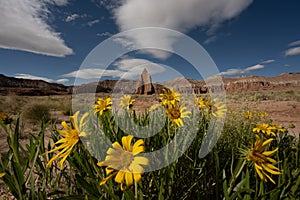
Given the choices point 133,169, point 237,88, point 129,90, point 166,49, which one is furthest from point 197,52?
point 237,88

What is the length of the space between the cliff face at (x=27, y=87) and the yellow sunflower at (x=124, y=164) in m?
48.7

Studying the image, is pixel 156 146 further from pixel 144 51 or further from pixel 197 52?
pixel 144 51

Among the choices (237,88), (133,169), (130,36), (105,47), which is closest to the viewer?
(133,169)

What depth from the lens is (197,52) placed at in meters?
1.63

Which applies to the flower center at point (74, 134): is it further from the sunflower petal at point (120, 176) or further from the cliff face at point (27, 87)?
the cliff face at point (27, 87)

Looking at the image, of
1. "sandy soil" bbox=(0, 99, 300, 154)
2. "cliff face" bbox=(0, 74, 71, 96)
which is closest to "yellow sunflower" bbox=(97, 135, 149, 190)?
"sandy soil" bbox=(0, 99, 300, 154)

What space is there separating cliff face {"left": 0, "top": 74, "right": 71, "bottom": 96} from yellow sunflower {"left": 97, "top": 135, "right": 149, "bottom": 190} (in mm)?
48666

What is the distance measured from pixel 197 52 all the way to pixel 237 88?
5348 cm

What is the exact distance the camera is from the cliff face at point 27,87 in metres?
42.2

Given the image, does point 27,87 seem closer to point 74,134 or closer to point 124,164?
point 74,134

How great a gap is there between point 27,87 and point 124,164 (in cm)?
6375

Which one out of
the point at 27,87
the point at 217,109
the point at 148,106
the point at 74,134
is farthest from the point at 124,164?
the point at 27,87

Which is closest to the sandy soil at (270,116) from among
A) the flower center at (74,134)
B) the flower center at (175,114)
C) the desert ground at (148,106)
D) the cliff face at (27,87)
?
the desert ground at (148,106)

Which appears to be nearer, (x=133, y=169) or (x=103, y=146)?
(x=133, y=169)
